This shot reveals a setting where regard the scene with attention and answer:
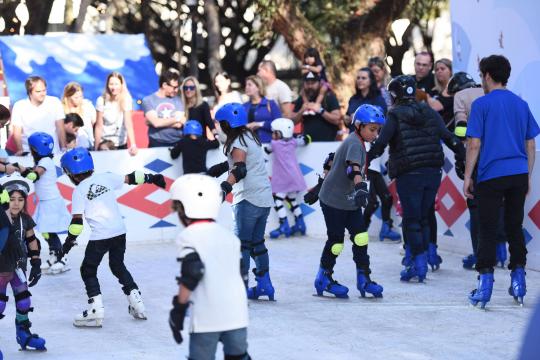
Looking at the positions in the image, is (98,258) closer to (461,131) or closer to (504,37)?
(461,131)

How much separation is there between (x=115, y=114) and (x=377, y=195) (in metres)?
3.09

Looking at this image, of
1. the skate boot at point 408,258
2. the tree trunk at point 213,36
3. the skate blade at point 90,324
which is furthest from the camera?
the tree trunk at point 213,36

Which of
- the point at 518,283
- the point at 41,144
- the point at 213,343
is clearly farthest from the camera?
the point at 41,144

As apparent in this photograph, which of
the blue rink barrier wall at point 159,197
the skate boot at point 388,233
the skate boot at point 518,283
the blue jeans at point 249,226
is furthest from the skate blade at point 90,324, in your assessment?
the skate boot at point 388,233

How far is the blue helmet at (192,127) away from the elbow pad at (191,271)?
7195 mm

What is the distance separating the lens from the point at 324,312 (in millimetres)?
8539

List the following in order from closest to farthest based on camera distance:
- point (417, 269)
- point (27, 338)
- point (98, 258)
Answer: point (27, 338) < point (98, 258) < point (417, 269)

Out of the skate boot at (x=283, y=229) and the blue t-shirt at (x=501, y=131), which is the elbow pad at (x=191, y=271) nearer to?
the blue t-shirt at (x=501, y=131)

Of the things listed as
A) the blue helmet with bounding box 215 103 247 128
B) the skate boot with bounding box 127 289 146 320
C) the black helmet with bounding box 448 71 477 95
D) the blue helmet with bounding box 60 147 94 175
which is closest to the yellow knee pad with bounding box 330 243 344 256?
the blue helmet with bounding box 215 103 247 128

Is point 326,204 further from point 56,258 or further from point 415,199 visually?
point 56,258

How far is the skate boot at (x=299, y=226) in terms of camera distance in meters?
13.0

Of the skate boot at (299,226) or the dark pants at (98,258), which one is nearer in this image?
the dark pants at (98,258)

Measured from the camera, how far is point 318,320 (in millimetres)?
8227

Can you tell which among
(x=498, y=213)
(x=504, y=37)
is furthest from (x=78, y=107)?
(x=498, y=213)
